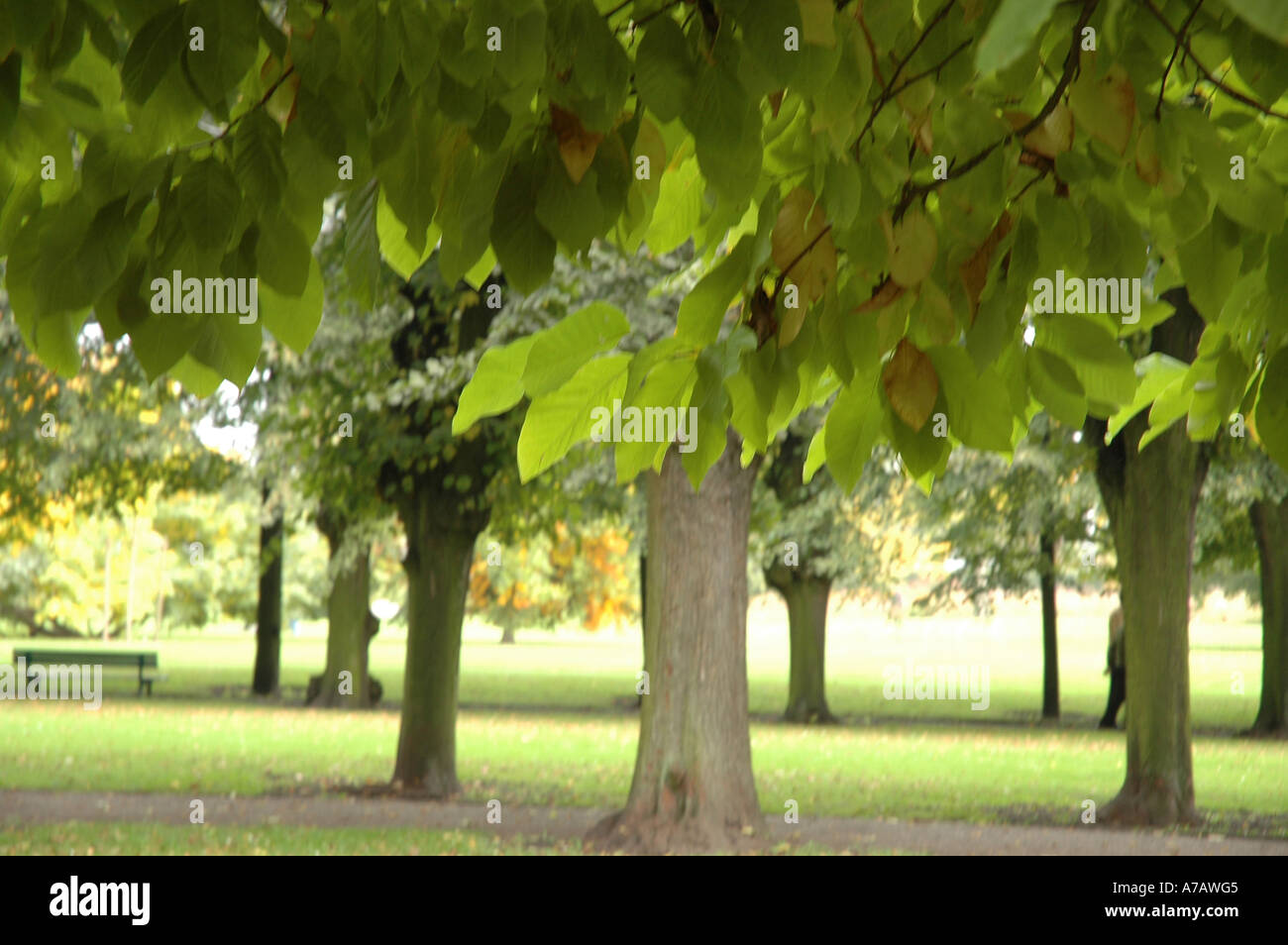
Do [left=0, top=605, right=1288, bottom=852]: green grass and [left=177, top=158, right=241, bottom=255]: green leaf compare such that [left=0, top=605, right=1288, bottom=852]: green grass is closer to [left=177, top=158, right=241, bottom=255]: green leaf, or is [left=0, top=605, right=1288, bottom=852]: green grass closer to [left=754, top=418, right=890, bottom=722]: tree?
[left=754, top=418, right=890, bottom=722]: tree

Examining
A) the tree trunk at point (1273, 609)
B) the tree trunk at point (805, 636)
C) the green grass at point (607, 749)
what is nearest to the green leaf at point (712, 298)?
the green grass at point (607, 749)

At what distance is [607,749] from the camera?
2067cm

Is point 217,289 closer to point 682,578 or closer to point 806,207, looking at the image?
point 806,207

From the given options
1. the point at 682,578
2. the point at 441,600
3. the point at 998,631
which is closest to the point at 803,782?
the point at 441,600

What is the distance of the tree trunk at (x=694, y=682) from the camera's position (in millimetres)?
10867

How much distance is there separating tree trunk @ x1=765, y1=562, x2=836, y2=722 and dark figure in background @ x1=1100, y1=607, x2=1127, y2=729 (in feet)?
16.7

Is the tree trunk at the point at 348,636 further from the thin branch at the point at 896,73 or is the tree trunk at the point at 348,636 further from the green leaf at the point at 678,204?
the thin branch at the point at 896,73

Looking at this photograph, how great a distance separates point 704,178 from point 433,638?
12.4 m

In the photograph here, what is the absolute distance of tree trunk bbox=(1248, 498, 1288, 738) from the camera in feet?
70.0

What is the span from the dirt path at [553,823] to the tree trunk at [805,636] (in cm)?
1179

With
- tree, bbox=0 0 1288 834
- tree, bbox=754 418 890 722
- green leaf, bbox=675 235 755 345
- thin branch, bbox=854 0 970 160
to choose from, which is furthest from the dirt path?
green leaf, bbox=675 235 755 345
